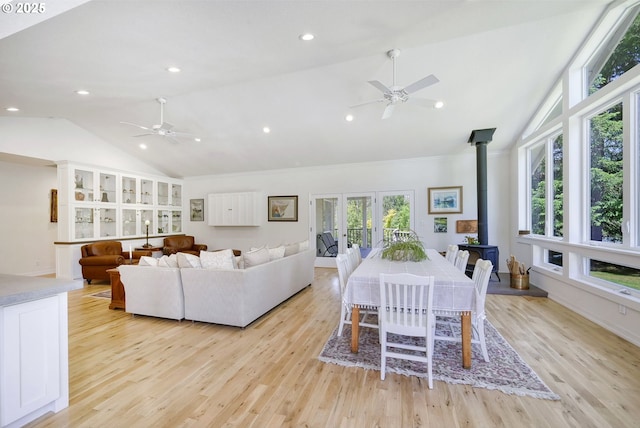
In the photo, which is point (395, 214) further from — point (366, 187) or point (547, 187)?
point (547, 187)

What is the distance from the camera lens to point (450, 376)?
2.24 metres

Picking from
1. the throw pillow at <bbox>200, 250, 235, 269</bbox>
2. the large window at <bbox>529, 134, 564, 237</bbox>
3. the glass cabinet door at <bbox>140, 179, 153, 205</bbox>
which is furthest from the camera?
the glass cabinet door at <bbox>140, 179, 153, 205</bbox>

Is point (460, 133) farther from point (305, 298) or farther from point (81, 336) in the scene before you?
point (81, 336)

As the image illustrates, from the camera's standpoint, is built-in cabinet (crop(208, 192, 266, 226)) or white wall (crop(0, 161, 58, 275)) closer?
white wall (crop(0, 161, 58, 275))

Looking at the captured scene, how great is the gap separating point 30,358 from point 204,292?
5.40 feet

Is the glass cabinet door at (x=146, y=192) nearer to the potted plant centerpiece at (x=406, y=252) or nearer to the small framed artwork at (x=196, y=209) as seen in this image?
the small framed artwork at (x=196, y=209)

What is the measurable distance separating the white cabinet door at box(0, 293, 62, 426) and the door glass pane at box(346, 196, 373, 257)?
5616mm

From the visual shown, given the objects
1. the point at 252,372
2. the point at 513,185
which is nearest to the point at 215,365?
the point at 252,372

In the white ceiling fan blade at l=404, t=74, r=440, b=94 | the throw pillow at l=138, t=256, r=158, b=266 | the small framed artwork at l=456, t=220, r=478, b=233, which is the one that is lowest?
the throw pillow at l=138, t=256, r=158, b=266

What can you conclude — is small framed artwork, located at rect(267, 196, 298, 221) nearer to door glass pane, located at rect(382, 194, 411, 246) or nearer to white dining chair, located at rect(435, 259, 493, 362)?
door glass pane, located at rect(382, 194, 411, 246)

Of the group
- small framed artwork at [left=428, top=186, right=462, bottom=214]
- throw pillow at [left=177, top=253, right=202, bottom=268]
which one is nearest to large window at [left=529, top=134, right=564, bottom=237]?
small framed artwork at [left=428, top=186, right=462, bottom=214]

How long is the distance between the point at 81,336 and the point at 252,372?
2250mm

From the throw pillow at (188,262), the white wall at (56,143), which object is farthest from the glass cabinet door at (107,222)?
the throw pillow at (188,262)

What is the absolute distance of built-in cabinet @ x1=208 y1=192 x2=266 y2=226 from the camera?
24.6 feet
